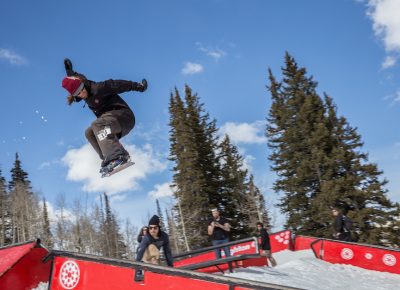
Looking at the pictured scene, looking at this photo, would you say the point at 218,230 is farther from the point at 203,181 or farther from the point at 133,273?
the point at 203,181

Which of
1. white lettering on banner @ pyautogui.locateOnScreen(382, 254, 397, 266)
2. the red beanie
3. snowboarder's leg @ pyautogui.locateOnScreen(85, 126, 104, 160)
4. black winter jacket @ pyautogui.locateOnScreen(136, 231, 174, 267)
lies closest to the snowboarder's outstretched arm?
the red beanie

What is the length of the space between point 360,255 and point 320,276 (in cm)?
289

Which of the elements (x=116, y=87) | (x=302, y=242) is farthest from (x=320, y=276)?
(x=116, y=87)

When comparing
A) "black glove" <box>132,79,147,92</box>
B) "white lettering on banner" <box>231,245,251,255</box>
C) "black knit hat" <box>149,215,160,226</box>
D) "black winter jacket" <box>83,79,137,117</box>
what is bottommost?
"white lettering on banner" <box>231,245,251,255</box>

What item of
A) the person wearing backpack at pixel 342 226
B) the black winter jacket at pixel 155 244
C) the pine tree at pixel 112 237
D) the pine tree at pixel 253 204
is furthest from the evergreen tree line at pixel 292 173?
the pine tree at pixel 112 237

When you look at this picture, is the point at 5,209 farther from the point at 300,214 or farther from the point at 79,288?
the point at 79,288

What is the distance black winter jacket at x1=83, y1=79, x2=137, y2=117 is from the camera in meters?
5.77

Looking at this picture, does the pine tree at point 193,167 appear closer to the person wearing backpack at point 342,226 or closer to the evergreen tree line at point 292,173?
the evergreen tree line at point 292,173

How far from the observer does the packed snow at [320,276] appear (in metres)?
9.24

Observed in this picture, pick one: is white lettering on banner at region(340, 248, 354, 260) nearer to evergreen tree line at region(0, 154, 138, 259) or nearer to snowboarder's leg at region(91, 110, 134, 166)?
snowboarder's leg at region(91, 110, 134, 166)

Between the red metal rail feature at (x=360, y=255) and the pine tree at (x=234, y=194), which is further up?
the pine tree at (x=234, y=194)

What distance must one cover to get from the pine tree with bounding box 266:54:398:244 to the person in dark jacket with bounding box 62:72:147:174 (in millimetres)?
19610

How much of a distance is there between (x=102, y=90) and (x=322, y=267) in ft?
31.1

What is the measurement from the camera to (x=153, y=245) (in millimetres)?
6465
